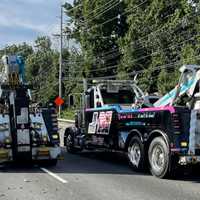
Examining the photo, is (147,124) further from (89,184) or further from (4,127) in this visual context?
(4,127)

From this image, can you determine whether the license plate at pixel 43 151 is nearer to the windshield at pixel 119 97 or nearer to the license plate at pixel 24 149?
the license plate at pixel 24 149

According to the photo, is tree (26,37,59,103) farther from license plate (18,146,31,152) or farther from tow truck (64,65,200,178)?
license plate (18,146,31,152)

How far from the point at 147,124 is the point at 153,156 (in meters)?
0.76

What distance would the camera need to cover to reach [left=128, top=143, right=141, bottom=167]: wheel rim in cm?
1307

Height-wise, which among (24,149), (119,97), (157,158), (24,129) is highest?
(119,97)

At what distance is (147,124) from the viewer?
12.4 meters

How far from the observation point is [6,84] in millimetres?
14875

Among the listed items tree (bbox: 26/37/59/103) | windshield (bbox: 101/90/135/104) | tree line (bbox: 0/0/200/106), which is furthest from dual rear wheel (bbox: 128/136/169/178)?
tree (bbox: 26/37/59/103)

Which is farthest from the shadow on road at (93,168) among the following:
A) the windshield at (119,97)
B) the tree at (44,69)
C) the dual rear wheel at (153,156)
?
the tree at (44,69)

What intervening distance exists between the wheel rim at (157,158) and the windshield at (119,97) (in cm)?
473

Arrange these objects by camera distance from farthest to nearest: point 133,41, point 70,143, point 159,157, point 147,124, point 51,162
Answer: point 133,41 < point 70,143 < point 51,162 < point 147,124 < point 159,157

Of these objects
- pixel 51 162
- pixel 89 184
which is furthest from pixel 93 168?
pixel 89 184

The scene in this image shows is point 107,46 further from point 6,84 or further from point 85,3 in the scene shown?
point 6,84

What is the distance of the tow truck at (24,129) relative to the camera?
13.9 metres
